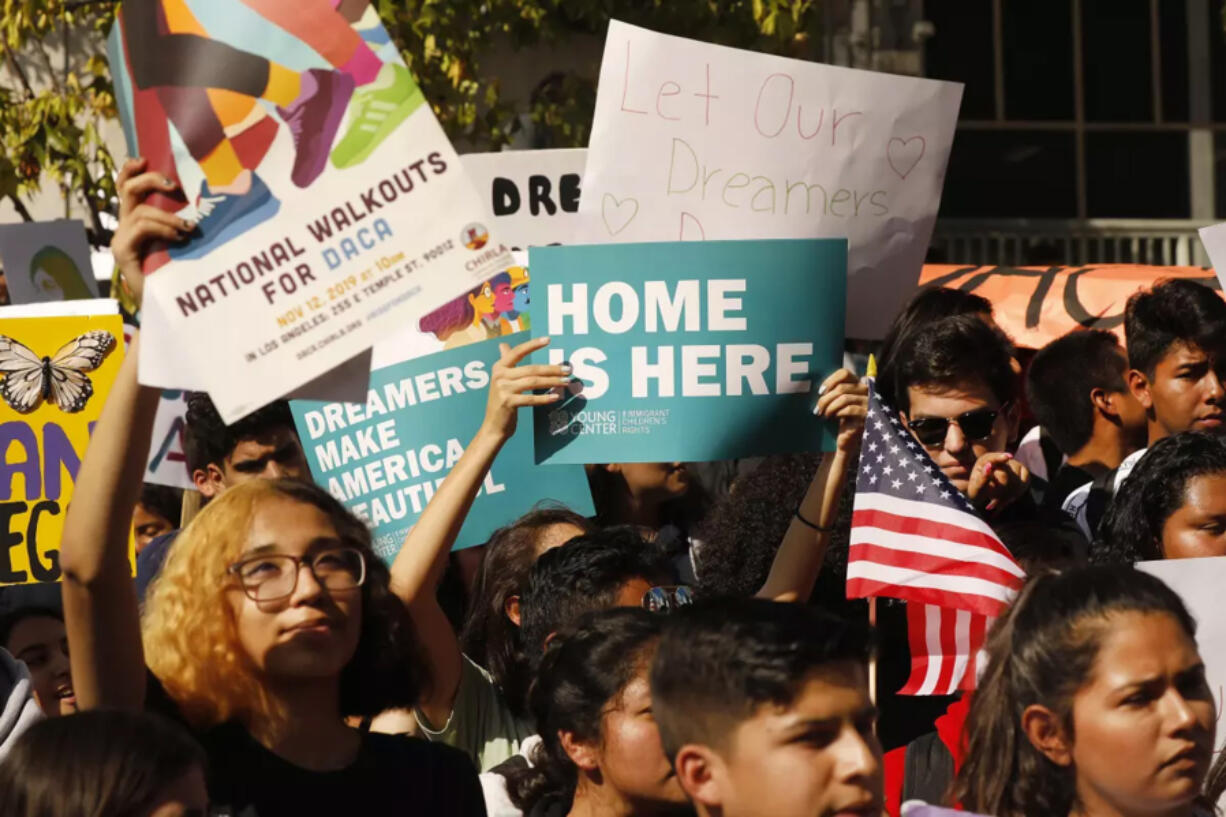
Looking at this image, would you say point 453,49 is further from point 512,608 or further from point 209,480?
point 512,608

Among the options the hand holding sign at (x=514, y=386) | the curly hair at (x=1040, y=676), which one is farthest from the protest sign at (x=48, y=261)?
the curly hair at (x=1040, y=676)

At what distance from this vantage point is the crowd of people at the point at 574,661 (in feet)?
9.71

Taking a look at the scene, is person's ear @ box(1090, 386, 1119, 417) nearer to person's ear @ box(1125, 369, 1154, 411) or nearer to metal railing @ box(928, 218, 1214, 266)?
person's ear @ box(1125, 369, 1154, 411)

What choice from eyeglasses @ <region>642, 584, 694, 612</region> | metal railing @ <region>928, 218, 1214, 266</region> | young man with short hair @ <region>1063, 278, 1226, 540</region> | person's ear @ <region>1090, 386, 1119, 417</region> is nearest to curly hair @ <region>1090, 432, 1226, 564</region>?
young man with short hair @ <region>1063, 278, 1226, 540</region>

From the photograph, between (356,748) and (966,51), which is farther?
(966,51)

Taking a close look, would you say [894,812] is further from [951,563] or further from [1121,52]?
[1121,52]

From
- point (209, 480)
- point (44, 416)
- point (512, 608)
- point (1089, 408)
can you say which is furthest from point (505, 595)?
point (1089, 408)

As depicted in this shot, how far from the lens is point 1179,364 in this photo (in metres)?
5.58

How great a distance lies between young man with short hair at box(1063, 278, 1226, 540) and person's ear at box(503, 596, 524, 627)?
5.71 feet

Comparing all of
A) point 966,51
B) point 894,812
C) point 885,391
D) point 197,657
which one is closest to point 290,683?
point 197,657

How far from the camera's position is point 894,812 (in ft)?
13.5

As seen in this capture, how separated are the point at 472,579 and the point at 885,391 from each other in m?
1.23

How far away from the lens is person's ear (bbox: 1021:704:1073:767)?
327 cm

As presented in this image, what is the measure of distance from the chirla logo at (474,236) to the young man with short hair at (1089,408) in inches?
133
